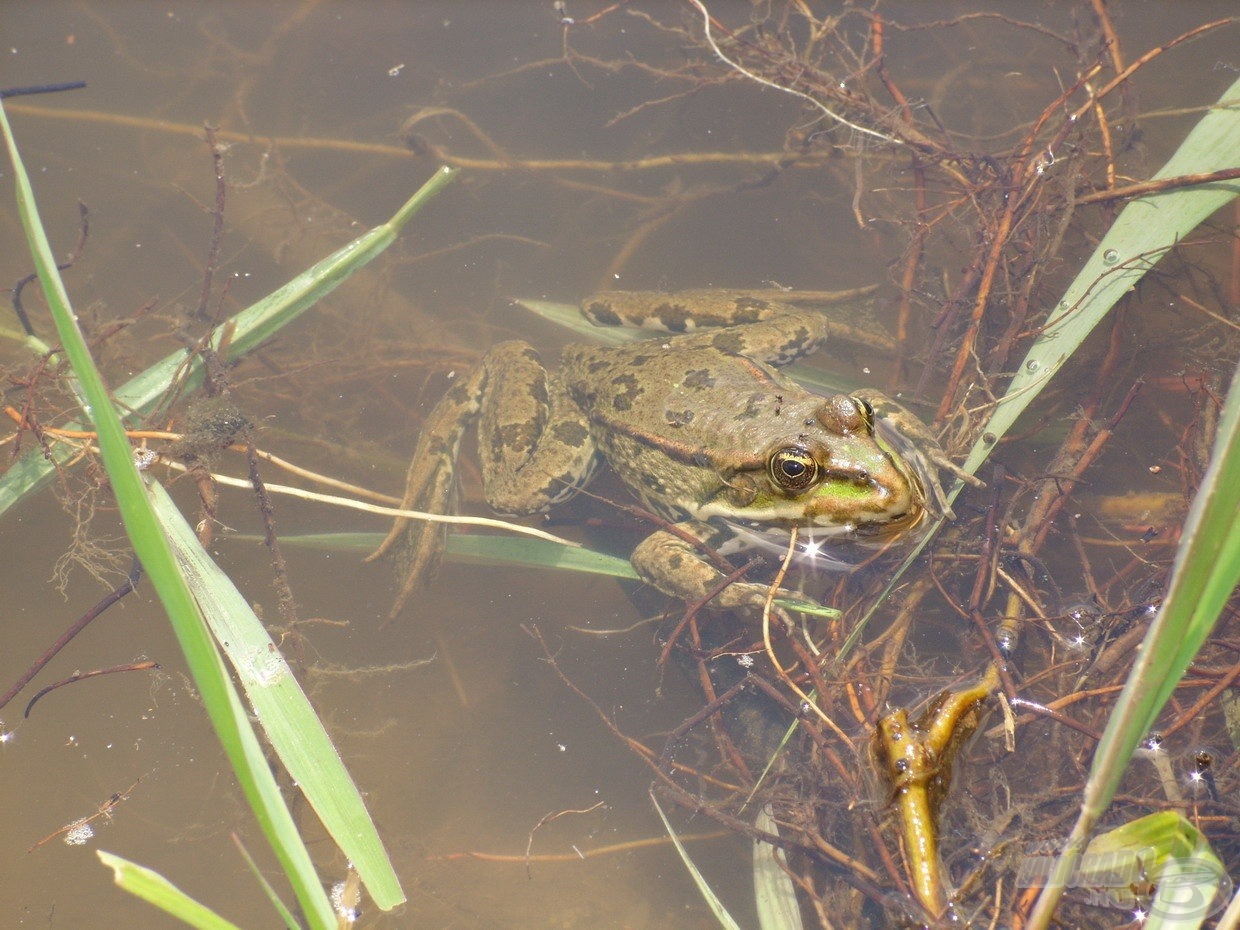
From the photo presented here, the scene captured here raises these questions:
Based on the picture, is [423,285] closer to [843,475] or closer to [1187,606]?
[843,475]

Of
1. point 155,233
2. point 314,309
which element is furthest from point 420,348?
point 155,233

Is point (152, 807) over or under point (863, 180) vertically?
under

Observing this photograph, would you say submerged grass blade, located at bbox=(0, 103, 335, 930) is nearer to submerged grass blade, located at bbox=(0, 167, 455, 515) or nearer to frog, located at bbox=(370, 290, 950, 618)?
submerged grass blade, located at bbox=(0, 167, 455, 515)

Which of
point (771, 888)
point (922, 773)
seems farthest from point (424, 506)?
point (922, 773)

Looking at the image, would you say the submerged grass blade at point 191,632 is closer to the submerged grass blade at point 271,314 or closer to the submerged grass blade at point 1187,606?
the submerged grass blade at point 1187,606

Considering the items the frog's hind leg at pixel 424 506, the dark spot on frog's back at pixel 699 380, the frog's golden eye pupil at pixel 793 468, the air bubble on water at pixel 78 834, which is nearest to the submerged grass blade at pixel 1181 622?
the frog's golden eye pupil at pixel 793 468

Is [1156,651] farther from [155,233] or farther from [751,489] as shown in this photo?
[155,233]
